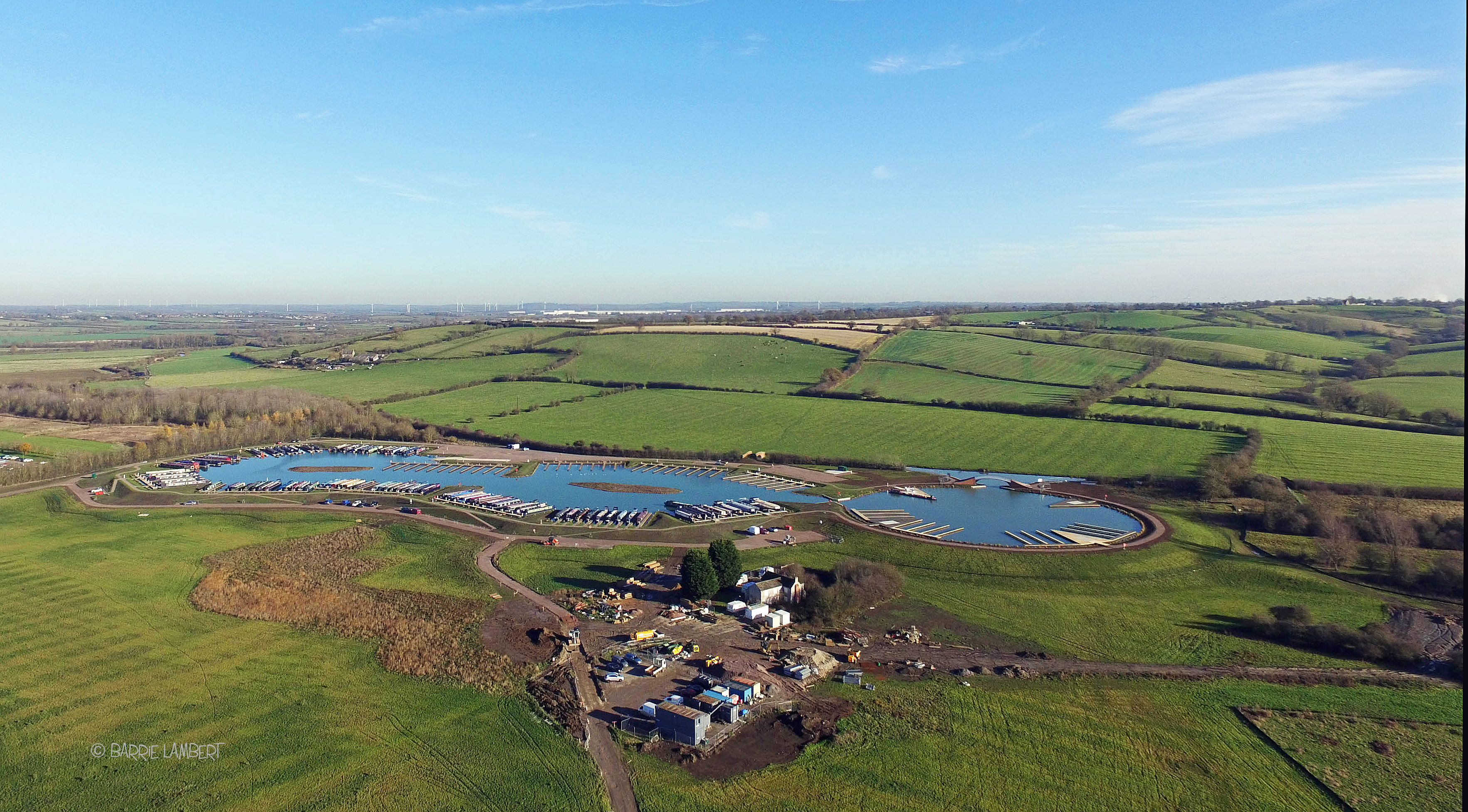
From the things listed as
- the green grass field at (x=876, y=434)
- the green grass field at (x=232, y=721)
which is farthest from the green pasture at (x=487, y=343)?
the green grass field at (x=232, y=721)

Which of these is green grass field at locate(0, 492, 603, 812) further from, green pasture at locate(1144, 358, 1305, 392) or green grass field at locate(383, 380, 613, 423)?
green pasture at locate(1144, 358, 1305, 392)

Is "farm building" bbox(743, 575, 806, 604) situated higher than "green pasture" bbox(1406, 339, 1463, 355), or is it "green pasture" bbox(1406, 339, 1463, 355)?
"green pasture" bbox(1406, 339, 1463, 355)

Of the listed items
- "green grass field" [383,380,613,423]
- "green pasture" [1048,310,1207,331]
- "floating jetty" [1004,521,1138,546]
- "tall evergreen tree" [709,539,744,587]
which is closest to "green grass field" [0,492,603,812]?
"tall evergreen tree" [709,539,744,587]

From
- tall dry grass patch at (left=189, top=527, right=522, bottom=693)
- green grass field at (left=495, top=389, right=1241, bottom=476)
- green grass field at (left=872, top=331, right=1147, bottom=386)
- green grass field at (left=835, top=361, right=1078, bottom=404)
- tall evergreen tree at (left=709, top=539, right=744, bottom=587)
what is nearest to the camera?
tall dry grass patch at (left=189, top=527, right=522, bottom=693)

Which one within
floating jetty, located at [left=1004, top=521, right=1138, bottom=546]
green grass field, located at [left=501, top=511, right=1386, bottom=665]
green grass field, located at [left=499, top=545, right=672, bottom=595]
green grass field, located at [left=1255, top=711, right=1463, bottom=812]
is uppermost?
green grass field, located at [left=499, top=545, right=672, bottom=595]

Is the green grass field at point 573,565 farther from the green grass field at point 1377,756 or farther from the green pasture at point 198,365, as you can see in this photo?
the green pasture at point 198,365

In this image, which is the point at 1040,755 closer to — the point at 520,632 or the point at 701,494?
the point at 520,632

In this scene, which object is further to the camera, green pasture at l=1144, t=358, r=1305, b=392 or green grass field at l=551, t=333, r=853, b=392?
green grass field at l=551, t=333, r=853, b=392
